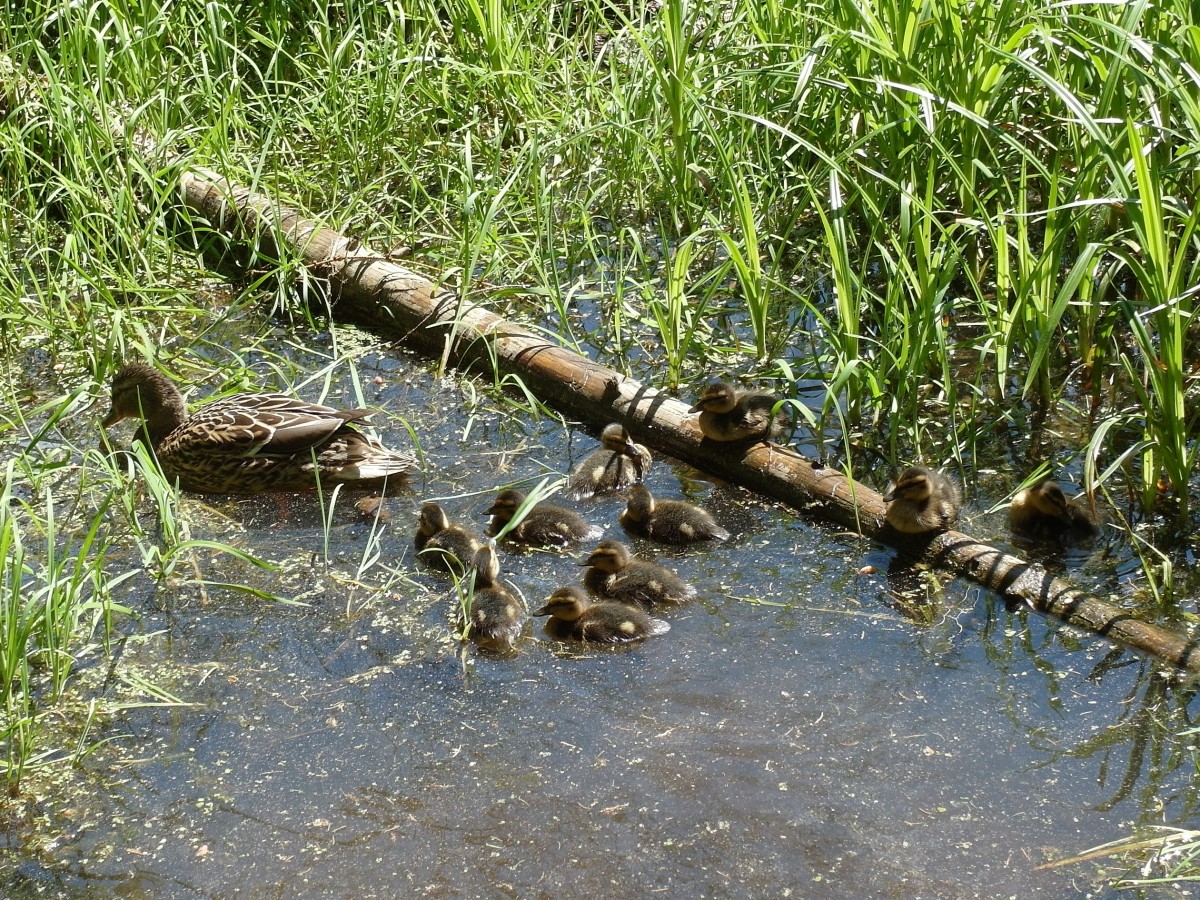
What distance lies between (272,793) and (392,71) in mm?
4359

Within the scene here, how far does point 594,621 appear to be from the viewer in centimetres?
385

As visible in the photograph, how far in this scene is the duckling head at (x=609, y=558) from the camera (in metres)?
4.11

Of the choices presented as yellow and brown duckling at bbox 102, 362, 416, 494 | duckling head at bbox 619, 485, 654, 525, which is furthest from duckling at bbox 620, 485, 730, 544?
yellow and brown duckling at bbox 102, 362, 416, 494

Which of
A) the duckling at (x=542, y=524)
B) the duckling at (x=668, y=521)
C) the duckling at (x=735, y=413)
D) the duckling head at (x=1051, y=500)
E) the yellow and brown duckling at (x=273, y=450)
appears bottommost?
the yellow and brown duckling at (x=273, y=450)

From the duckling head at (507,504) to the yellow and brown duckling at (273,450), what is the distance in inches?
20.2

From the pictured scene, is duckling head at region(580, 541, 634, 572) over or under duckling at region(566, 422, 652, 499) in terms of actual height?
over

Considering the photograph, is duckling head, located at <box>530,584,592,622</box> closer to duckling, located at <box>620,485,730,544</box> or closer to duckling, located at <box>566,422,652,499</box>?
duckling, located at <box>620,485,730,544</box>

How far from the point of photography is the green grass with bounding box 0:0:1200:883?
4.38 meters

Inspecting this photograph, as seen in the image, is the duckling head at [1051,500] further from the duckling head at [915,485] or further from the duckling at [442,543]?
the duckling at [442,543]

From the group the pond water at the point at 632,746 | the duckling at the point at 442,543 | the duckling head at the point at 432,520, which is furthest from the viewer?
the duckling head at the point at 432,520

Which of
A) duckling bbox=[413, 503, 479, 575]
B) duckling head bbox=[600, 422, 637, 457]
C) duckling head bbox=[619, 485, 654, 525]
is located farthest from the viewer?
duckling head bbox=[600, 422, 637, 457]

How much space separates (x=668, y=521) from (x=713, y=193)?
2.24 meters

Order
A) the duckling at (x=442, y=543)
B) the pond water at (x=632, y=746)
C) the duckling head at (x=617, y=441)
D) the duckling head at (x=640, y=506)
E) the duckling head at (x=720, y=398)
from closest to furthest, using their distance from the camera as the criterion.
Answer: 1. the pond water at (x=632, y=746)
2. the duckling at (x=442, y=543)
3. the duckling head at (x=640, y=506)
4. the duckling head at (x=720, y=398)
5. the duckling head at (x=617, y=441)

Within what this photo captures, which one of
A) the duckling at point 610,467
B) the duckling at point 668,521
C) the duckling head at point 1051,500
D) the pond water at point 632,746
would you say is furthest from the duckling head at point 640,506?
the duckling head at point 1051,500
